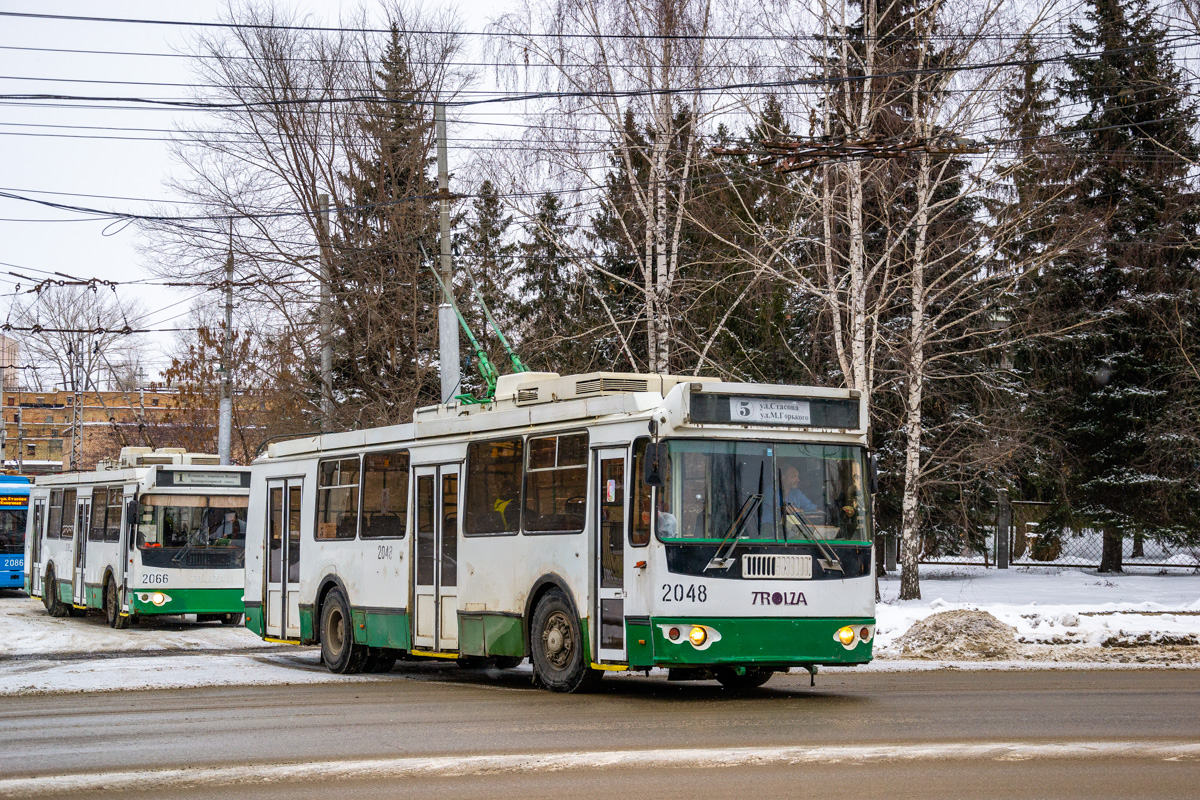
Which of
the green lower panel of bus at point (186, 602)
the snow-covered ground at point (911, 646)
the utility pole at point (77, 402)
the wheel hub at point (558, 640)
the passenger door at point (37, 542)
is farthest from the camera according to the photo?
the utility pole at point (77, 402)

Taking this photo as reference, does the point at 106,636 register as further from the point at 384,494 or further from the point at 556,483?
the point at 556,483

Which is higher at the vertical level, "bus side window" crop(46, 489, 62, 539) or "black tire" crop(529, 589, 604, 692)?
"bus side window" crop(46, 489, 62, 539)

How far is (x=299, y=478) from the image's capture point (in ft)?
61.0

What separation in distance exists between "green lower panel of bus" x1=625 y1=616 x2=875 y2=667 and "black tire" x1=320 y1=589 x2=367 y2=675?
539 centimetres

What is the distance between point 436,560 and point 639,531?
148 inches

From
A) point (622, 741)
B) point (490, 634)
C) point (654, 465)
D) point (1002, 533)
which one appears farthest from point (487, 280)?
point (622, 741)

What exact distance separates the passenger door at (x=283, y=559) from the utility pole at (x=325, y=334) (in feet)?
46.4

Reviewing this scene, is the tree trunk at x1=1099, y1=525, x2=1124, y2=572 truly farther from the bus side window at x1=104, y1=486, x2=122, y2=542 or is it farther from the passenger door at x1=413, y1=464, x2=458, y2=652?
the passenger door at x1=413, y1=464, x2=458, y2=652

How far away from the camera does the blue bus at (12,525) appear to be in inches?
1538

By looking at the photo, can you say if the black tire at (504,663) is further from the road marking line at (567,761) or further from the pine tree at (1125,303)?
the pine tree at (1125,303)

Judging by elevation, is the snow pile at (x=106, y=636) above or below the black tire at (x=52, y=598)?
below

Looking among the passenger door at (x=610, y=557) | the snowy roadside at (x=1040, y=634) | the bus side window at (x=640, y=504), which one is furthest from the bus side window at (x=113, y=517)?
the bus side window at (x=640, y=504)

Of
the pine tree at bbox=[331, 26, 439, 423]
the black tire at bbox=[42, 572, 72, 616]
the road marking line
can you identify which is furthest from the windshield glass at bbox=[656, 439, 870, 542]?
the black tire at bbox=[42, 572, 72, 616]

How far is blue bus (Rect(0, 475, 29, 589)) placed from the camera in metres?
39.1
